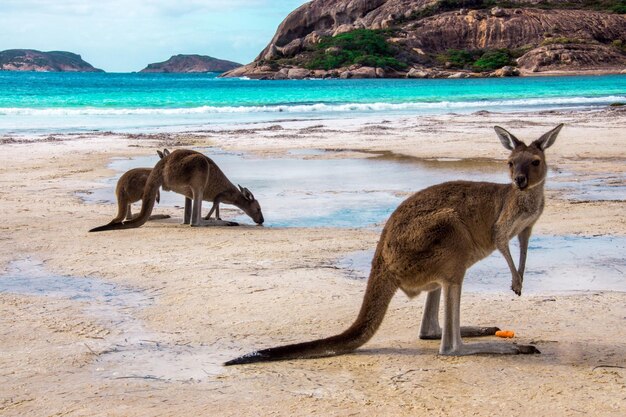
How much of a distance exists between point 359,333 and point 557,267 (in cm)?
259

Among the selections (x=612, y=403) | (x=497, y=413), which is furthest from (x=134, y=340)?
(x=612, y=403)

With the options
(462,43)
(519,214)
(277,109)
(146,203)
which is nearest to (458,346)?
(519,214)

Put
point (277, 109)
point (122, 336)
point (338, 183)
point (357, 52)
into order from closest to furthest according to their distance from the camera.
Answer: point (122, 336) → point (338, 183) → point (277, 109) → point (357, 52)

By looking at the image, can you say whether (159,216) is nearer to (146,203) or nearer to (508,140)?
(146,203)

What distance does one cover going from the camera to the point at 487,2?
109875mm

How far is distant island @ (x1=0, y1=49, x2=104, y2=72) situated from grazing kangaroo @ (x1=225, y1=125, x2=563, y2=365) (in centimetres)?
17463

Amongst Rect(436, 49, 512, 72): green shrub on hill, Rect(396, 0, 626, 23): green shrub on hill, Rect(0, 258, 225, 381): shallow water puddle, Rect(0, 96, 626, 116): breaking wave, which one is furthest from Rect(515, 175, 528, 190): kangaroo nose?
Rect(396, 0, 626, 23): green shrub on hill

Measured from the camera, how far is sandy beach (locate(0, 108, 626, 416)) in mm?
3512

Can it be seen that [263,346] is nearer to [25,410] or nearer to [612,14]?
[25,410]

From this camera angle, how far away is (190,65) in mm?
187750

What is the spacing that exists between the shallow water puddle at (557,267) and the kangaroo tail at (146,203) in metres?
2.36

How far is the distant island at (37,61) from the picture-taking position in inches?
6580

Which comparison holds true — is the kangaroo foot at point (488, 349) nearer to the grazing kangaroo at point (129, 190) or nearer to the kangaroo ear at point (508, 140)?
the kangaroo ear at point (508, 140)

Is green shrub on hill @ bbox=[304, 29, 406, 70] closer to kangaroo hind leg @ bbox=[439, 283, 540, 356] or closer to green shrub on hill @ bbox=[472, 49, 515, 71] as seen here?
green shrub on hill @ bbox=[472, 49, 515, 71]
